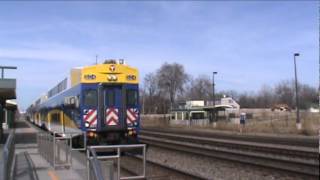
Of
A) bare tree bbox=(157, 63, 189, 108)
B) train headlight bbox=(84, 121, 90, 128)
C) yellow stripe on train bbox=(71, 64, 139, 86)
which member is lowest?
train headlight bbox=(84, 121, 90, 128)

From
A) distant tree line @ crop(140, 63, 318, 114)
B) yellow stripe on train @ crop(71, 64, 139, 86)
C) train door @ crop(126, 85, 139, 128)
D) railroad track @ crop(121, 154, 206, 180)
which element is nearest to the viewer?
railroad track @ crop(121, 154, 206, 180)

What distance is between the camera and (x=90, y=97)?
64.6 ft

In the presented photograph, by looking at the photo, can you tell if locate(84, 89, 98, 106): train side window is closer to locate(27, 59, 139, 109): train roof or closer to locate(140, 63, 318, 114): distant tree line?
locate(27, 59, 139, 109): train roof

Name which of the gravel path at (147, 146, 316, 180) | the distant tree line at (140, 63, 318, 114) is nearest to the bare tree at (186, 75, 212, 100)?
the distant tree line at (140, 63, 318, 114)

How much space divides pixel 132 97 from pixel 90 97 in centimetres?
168

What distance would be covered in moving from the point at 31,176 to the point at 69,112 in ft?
30.8

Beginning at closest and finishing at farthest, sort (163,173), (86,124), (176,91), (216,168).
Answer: (163,173) → (216,168) → (86,124) → (176,91)

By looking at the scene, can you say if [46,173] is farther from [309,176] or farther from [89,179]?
[309,176]

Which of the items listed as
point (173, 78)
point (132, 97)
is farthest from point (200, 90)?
point (132, 97)

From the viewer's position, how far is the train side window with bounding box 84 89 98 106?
1962 cm

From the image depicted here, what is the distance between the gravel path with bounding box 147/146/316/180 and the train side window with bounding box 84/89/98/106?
3.57 meters

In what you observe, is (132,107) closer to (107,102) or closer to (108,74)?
(107,102)

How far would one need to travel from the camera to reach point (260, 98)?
170 m

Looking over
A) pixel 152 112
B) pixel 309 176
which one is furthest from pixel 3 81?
pixel 152 112
